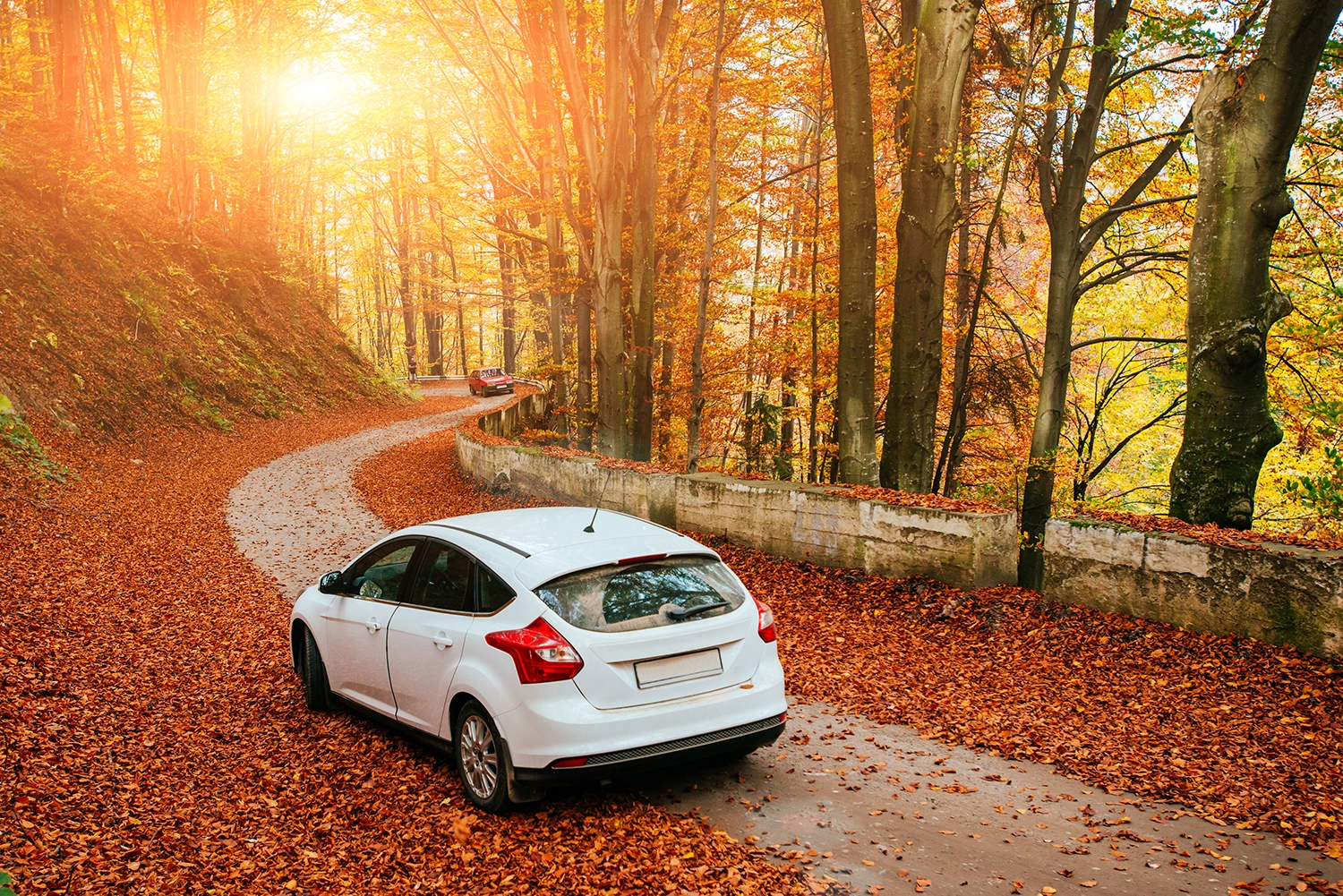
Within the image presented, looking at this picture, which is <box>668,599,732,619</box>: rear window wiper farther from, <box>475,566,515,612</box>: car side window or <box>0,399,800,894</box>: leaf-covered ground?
<box>0,399,800,894</box>: leaf-covered ground

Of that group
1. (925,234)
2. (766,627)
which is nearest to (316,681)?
(766,627)

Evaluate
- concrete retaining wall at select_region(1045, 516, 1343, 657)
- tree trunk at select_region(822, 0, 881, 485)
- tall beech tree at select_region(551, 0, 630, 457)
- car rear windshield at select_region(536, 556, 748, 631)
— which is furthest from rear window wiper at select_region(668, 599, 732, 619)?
tall beech tree at select_region(551, 0, 630, 457)

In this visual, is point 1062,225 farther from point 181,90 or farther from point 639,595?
point 181,90

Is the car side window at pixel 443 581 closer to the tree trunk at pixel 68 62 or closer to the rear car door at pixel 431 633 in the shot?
the rear car door at pixel 431 633

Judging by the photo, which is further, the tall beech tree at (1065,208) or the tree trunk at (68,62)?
the tree trunk at (68,62)

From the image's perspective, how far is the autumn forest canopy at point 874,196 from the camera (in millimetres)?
7684

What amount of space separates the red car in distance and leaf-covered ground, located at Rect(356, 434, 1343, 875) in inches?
1366

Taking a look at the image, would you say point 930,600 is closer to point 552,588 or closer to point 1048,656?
point 1048,656

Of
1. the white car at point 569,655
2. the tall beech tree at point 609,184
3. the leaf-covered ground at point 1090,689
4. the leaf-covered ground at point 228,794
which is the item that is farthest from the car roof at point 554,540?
the tall beech tree at point 609,184

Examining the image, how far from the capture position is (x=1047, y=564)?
7645mm

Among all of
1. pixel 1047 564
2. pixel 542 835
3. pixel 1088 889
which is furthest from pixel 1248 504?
pixel 542 835

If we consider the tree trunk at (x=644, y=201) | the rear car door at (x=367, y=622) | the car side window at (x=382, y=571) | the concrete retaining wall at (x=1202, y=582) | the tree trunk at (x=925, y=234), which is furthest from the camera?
the tree trunk at (x=644, y=201)

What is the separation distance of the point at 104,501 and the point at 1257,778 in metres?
14.6

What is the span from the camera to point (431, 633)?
509 centimetres
